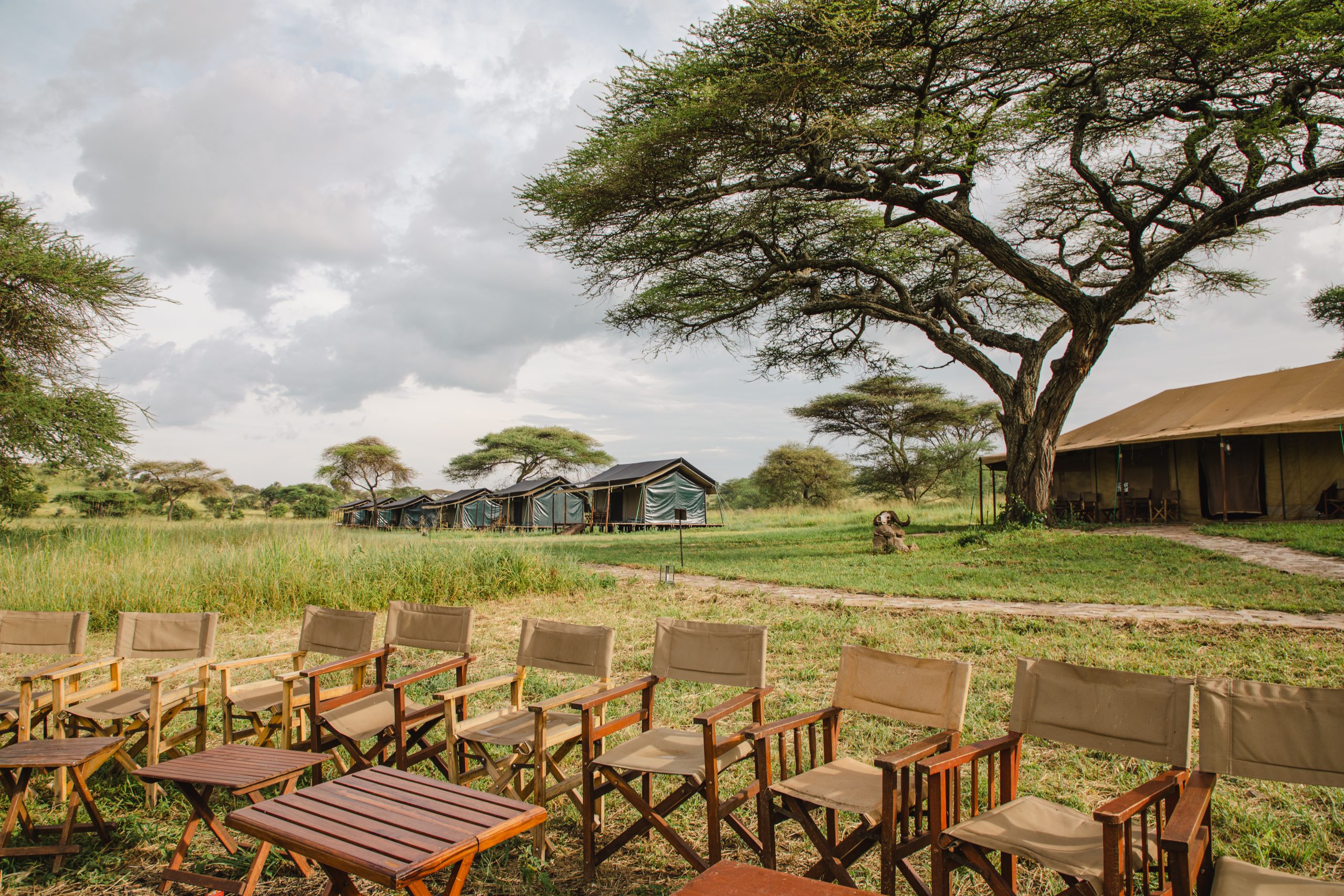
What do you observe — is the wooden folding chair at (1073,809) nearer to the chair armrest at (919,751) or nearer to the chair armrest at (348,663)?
the chair armrest at (919,751)

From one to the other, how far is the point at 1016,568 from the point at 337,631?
8.19m

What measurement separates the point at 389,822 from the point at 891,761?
1361mm

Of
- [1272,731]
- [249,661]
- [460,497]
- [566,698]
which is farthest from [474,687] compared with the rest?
[460,497]

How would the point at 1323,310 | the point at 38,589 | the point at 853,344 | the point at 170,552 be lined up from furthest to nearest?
the point at 1323,310 → the point at 853,344 → the point at 170,552 → the point at 38,589

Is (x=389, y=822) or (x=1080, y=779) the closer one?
(x=389, y=822)

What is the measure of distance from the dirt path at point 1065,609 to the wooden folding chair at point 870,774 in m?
4.16

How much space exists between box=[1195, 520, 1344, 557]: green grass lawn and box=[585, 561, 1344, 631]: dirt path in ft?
13.6

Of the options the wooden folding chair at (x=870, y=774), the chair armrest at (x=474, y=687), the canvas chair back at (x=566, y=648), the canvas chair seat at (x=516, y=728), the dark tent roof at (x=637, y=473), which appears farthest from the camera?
the dark tent roof at (x=637, y=473)

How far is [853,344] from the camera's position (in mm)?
16375

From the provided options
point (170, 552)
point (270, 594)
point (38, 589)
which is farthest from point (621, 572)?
point (38, 589)

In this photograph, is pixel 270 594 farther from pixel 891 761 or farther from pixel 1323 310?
pixel 1323 310

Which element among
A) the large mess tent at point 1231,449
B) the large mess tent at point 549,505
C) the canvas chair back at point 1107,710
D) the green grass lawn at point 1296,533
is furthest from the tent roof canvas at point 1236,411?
the large mess tent at point 549,505

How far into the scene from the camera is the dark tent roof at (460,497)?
33.3 meters

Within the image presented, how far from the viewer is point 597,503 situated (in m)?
28.8
